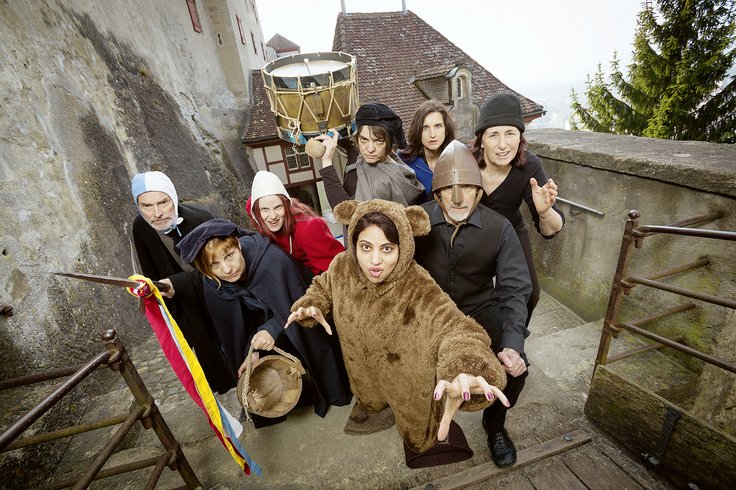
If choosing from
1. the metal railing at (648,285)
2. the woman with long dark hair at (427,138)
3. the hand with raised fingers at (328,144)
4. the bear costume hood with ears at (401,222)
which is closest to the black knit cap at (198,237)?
the bear costume hood with ears at (401,222)

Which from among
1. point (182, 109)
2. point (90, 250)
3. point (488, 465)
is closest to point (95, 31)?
point (182, 109)

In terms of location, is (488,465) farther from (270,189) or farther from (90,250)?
(90,250)

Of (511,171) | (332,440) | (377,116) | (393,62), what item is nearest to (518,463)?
(332,440)

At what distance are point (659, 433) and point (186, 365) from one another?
9.53ft

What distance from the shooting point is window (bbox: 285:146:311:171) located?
14.1m

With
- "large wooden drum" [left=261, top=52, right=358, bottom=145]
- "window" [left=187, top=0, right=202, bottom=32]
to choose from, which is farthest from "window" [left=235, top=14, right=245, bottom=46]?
"large wooden drum" [left=261, top=52, right=358, bottom=145]

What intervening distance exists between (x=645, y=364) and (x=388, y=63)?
13.8 m

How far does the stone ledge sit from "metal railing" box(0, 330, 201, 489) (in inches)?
146

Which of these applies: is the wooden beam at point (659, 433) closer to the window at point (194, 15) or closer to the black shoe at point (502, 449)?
the black shoe at point (502, 449)

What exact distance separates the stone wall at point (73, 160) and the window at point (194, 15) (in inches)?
99.9

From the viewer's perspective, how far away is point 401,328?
1896mm

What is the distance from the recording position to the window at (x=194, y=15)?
32.8ft

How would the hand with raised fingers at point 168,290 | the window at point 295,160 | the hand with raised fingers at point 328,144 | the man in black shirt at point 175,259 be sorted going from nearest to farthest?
the hand with raised fingers at point 168,290
the man in black shirt at point 175,259
the hand with raised fingers at point 328,144
the window at point 295,160

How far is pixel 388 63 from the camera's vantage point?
43.9 feet
